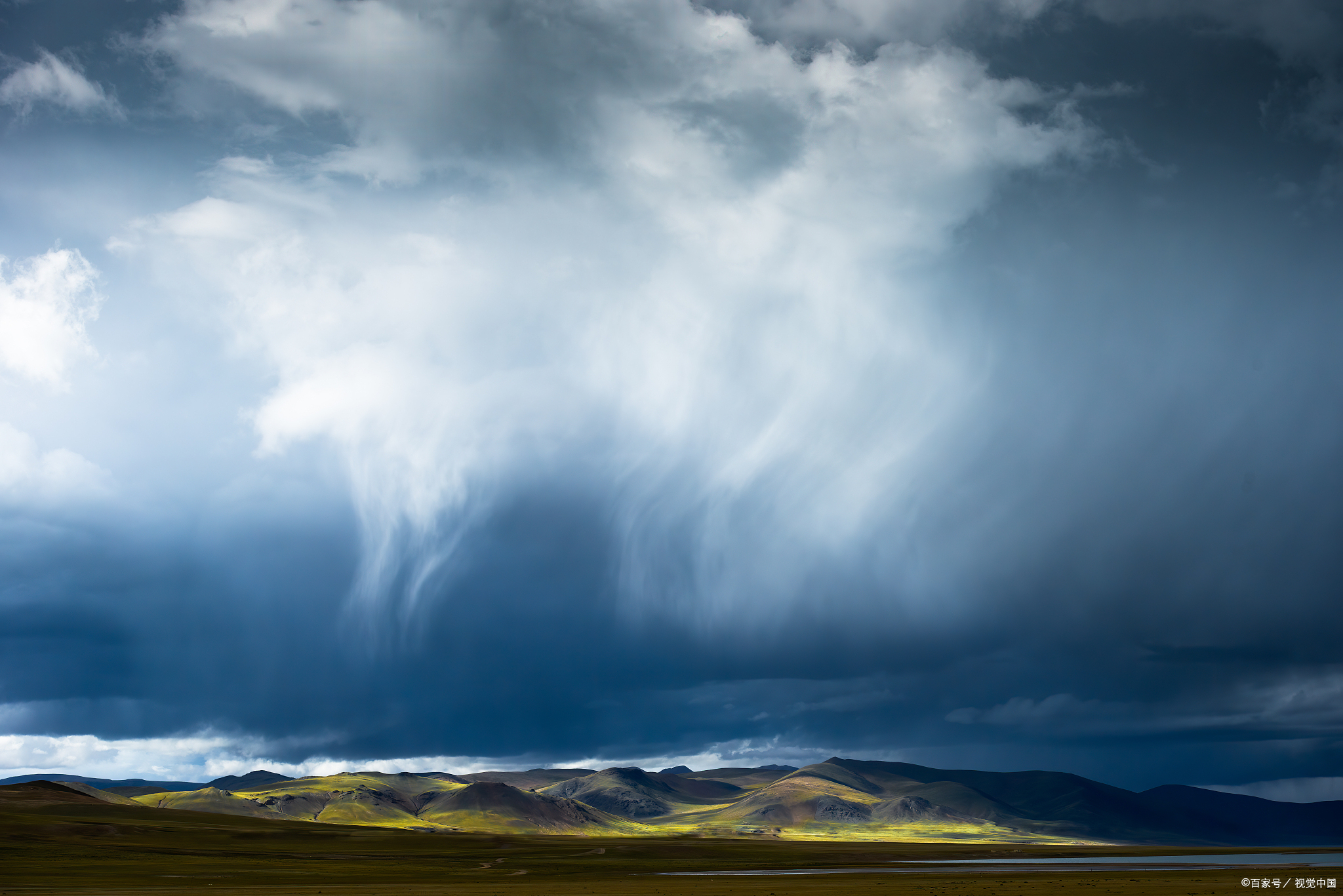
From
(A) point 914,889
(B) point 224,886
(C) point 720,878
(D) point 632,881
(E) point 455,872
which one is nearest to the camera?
(A) point 914,889

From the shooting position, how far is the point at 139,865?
573 ft

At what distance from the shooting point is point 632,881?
465 ft

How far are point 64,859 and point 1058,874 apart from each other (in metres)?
182

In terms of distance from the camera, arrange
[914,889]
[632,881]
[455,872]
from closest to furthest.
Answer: [914,889] → [632,881] → [455,872]

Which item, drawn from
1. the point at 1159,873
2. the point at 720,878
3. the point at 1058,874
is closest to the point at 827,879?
the point at 720,878

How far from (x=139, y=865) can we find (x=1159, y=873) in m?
182

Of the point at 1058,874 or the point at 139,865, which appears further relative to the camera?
the point at 139,865

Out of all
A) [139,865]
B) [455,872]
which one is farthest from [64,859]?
[455,872]

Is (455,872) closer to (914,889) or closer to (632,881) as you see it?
(632,881)

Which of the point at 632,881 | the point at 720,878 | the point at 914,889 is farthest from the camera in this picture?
the point at 720,878

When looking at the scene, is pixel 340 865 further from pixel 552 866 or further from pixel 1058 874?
pixel 1058 874

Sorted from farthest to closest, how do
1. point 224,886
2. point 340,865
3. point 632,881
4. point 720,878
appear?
point 340,865
point 720,878
point 632,881
point 224,886

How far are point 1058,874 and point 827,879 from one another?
4090 centimetres

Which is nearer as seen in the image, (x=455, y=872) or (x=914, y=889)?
(x=914, y=889)
